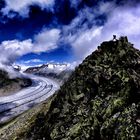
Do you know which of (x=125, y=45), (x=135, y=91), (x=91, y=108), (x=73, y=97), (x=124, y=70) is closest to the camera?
(x=135, y=91)

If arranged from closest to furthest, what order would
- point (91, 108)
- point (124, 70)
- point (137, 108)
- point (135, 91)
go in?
point (137, 108) → point (135, 91) → point (91, 108) → point (124, 70)

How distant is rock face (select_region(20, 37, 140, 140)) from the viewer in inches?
1682

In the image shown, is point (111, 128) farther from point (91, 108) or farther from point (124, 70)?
point (124, 70)

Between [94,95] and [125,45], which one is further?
[125,45]

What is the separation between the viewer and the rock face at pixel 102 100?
42719 mm

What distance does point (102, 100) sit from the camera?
178 feet

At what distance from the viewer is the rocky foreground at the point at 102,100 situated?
4269 cm

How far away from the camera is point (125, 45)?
238 feet

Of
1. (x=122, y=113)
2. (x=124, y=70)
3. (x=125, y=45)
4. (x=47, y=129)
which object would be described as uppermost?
(x=125, y=45)

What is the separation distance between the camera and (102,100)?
5434 centimetres

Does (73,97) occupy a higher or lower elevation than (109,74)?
lower

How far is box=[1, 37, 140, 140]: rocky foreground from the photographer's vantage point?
42688 millimetres

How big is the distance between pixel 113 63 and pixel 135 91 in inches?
738

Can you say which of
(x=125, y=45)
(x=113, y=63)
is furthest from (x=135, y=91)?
(x=125, y=45)
